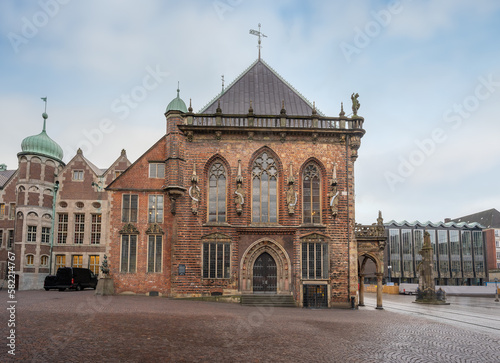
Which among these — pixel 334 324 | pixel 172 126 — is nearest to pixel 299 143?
pixel 172 126

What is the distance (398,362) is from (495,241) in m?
95.1

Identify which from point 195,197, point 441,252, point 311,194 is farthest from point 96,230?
point 441,252

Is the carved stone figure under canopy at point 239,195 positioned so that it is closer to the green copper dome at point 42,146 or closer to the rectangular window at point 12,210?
the green copper dome at point 42,146

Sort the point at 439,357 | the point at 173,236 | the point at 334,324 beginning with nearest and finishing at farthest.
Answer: the point at 439,357 < the point at 334,324 < the point at 173,236

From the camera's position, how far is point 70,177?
44.6 m

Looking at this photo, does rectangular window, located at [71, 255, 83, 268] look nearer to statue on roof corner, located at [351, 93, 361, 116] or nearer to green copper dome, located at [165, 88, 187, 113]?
green copper dome, located at [165, 88, 187, 113]

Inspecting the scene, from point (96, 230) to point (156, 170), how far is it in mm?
18384

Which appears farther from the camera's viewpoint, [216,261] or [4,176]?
[4,176]

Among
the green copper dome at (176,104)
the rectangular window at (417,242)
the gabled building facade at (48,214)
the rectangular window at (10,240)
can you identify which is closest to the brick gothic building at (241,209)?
the green copper dome at (176,104)

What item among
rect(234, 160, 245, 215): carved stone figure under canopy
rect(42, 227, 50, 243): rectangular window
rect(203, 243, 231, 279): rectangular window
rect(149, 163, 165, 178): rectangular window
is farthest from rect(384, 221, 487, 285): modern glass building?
rect(149, 163, 165, 178): rectangular window

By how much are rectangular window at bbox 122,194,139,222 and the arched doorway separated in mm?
8540

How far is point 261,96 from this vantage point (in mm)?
32531

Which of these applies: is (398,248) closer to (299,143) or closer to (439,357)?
(299,143)

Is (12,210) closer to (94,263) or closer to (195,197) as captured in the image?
A: (94,263)
